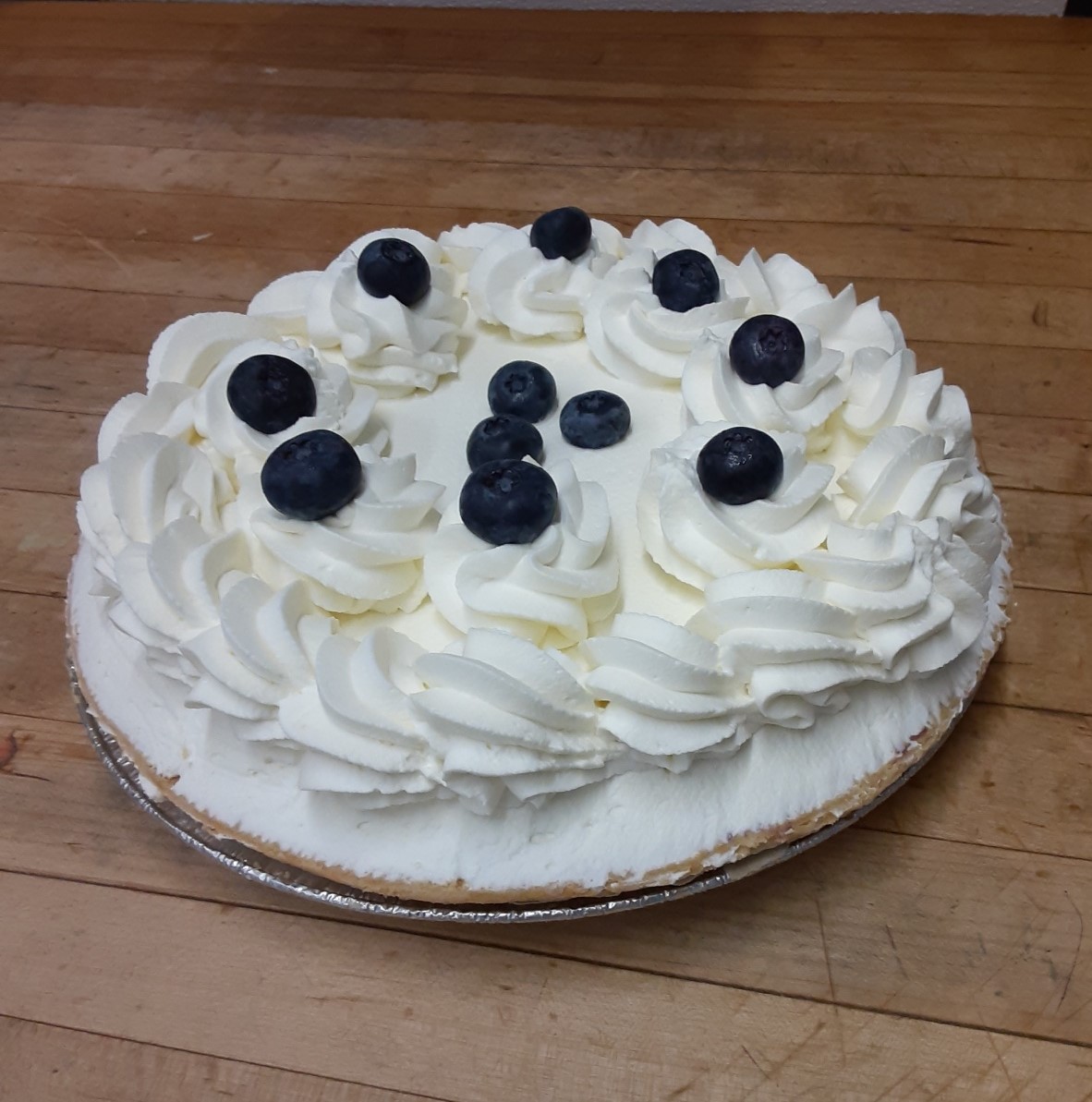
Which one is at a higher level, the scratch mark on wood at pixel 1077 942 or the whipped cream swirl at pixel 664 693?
the whipped cream swirl at pixel 664 693

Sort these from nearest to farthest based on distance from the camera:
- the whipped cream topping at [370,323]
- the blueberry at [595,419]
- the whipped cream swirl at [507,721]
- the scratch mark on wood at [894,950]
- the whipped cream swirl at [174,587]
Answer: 1. the whipped cream swirl at [507,721]
2. the whipped cream swirl at [174,587]
3. the scratch mark on wood at [894,950]
4. the blueberry at [595,419]
5. the whipped cream topping at [370,323]

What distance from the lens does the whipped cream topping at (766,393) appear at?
1.48 m

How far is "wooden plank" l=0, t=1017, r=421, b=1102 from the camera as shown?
1385mm

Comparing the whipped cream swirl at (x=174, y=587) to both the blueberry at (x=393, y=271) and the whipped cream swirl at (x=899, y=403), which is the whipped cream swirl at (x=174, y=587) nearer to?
the blueberry at (x=393, y=271)

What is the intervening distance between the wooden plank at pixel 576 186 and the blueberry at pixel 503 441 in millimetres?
1467

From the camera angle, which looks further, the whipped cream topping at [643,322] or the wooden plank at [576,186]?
the wooden plank at [576,186]

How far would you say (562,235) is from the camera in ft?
5.73

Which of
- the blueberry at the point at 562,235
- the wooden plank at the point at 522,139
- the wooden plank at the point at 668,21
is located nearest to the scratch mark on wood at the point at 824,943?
the blueberry at the point at 562,235

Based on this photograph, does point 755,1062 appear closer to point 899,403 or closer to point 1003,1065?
point 1003,1065

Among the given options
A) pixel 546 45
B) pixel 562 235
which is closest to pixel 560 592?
pixel 562 235

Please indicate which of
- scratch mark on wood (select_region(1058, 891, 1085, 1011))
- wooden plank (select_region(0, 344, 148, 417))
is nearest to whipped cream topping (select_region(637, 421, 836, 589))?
scratch mark on wood (select_region(1058, 891, 1085, 1011))

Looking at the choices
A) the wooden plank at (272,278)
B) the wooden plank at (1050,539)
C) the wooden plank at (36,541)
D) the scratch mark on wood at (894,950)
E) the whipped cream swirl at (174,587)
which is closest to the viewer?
the whipped cream swirl at (174,587)

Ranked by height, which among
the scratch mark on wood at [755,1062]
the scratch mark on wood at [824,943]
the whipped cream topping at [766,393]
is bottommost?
the scratch mark on wood at [755,1062]

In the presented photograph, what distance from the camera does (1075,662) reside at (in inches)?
68.7
